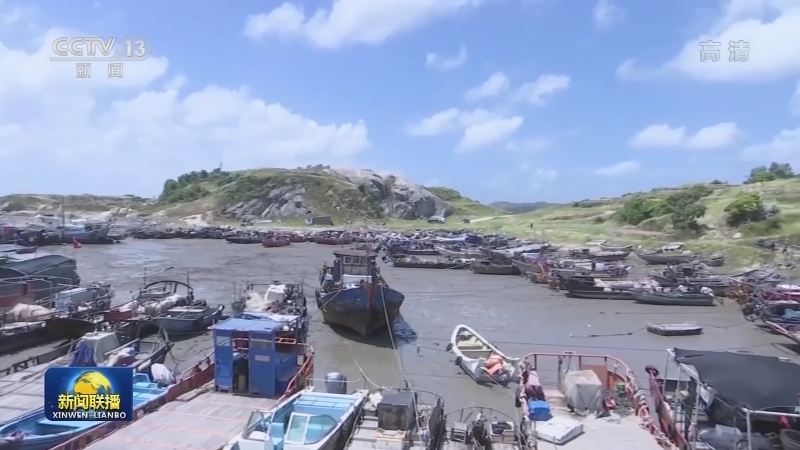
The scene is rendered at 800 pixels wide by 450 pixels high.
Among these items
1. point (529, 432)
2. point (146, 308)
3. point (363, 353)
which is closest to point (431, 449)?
point (529, 432)

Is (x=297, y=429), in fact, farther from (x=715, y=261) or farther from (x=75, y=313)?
(x=715, y=261)

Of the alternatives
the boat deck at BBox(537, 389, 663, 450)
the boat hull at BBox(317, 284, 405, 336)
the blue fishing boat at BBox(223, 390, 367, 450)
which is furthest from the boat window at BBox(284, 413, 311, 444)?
the boat hull at BBox(317, 284, 405, 336)

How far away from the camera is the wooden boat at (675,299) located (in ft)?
113

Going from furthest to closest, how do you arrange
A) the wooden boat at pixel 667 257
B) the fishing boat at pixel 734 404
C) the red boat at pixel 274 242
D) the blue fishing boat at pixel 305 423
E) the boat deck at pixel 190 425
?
the red boat at pixel 274 242 → the wooden boat at pixel 667 257 → the boat deck at pixel 190 425 → the blue fishing boat at pixel 305 423 → the fishing boat at pixel 734 404

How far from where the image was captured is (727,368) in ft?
39.5

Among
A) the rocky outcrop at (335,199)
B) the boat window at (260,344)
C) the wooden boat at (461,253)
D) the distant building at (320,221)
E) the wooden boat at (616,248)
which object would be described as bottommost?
the boat window at (260,344)

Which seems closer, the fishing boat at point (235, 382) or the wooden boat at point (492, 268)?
the fishing boat at point (235, 382)

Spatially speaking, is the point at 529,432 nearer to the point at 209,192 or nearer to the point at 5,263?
the point at 5,263

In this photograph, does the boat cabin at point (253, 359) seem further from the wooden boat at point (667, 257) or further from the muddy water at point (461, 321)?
the wooden boat at point (667, 257)

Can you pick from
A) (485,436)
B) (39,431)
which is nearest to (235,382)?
(39,431)


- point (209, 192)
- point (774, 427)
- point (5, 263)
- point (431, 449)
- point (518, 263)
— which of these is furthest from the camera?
point (209, 192)

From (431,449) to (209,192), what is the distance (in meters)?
119

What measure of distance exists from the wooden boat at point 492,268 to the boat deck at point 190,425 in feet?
119

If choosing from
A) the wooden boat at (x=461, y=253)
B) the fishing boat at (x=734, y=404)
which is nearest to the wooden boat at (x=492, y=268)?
the wooden boat at (x=461, y=253)
